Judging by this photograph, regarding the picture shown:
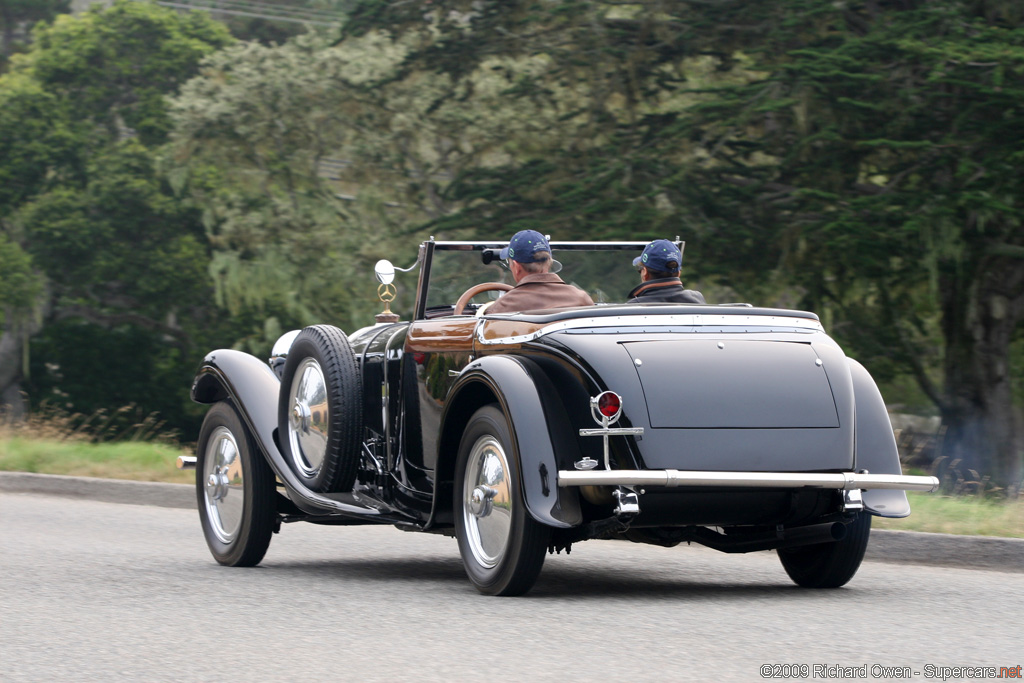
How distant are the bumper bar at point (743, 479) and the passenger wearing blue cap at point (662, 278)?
127cm

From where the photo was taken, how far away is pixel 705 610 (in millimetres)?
5574

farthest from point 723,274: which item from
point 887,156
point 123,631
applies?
point 123,631

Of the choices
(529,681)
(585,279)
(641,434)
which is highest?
(585,279)

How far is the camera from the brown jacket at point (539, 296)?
6.56 metres

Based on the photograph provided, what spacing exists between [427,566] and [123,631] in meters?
2.53

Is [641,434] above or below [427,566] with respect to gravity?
above

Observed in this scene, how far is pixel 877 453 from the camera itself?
595 cm

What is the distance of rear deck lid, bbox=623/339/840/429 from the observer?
18.4ft

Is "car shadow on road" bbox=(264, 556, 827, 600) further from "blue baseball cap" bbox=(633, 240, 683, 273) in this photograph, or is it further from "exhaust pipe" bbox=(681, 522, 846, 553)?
"blue baseball cap" bbox=(633, 240, 683, 273)

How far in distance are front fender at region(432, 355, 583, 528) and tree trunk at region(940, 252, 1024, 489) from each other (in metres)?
13.3

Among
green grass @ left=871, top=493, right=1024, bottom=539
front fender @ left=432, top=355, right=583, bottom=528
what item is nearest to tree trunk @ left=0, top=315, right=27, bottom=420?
green grass @ left=871, top=493, right=1024, bottom=539

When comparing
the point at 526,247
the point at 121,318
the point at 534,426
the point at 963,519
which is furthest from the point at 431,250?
the point at 121,318

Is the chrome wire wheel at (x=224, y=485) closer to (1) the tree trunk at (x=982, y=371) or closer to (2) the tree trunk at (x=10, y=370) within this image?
(1) the tree trunk at (x=982, y=371)

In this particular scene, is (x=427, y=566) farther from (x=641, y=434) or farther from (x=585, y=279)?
(x=641, y=434)
